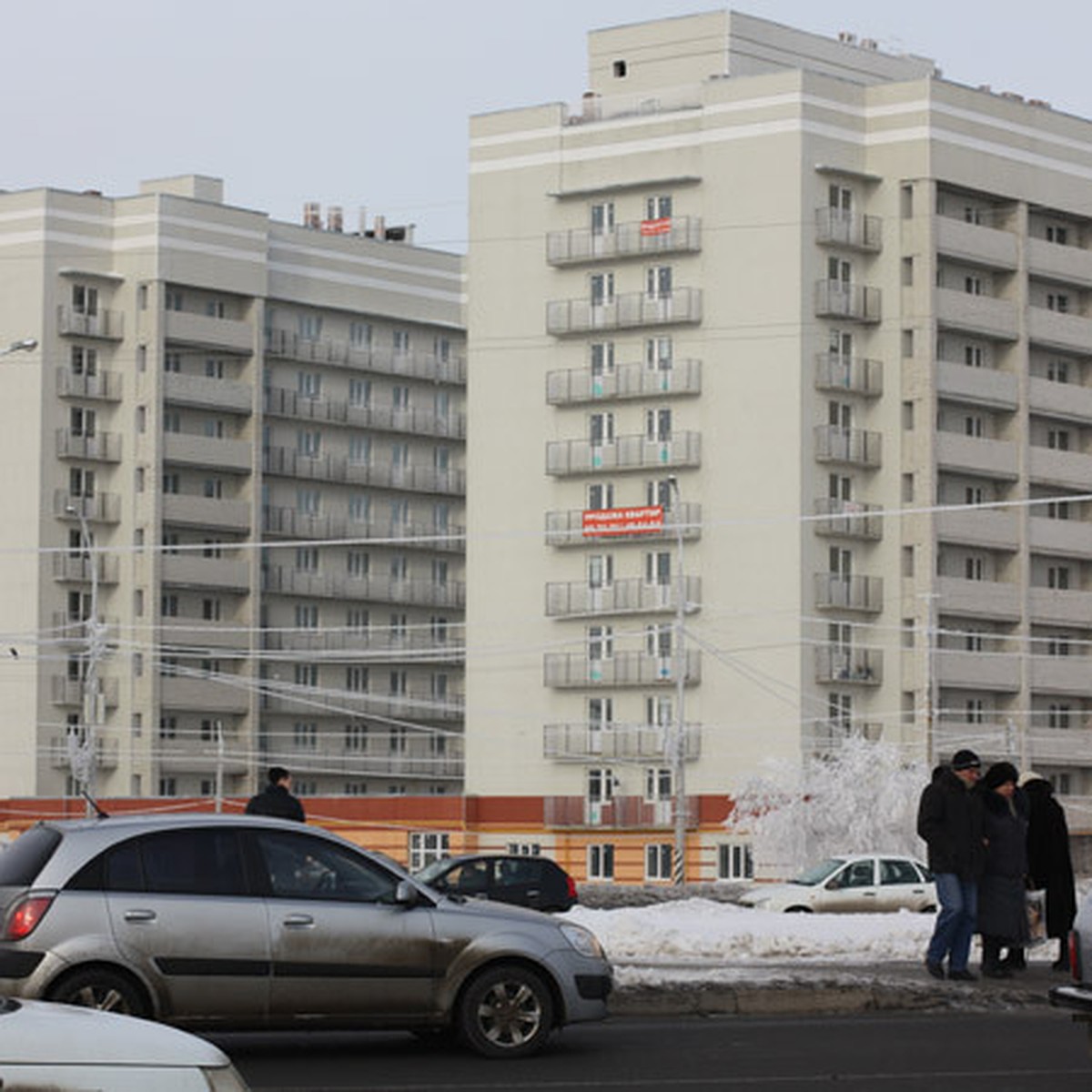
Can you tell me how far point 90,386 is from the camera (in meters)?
111

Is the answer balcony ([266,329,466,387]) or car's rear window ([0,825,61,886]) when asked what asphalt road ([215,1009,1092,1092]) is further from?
balcony ([266,329,466,387])

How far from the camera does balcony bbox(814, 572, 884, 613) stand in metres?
92.6

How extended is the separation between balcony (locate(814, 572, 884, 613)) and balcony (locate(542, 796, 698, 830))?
24.5ft

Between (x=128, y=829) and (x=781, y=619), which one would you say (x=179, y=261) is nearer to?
(x=781, y=619)

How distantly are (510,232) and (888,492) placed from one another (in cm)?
1587

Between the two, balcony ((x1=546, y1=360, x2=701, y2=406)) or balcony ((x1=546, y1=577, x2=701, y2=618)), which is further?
balcony ((x1=546, y1=360, x2=701, y2=406))

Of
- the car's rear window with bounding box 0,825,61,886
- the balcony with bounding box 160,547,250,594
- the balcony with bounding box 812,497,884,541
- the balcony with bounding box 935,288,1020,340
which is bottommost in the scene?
the car's rear window with bounding box 0,825,61,886

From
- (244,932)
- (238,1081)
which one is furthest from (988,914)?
(238,1081)

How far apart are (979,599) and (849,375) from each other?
27.1 ft

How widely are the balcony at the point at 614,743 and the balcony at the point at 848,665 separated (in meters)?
4.42

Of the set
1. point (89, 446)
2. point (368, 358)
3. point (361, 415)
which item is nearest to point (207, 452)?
point (89, 446)

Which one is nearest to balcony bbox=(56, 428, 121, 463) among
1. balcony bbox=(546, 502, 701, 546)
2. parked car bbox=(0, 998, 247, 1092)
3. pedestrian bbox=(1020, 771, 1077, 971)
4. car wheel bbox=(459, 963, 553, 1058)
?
balcony bbox=(546, 502, 701, 546)

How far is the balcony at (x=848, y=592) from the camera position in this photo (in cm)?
9262

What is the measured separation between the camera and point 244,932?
18062 millimetres
